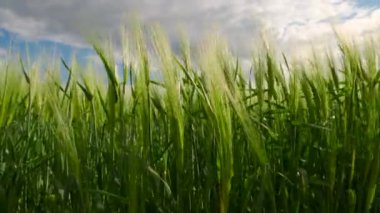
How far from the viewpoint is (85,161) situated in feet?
4.16

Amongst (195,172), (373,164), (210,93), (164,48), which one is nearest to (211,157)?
(195,172)

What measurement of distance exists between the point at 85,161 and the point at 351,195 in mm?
611

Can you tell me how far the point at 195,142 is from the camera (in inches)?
50.8

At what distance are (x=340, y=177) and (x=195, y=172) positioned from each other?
37 cm

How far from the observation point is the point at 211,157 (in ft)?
4.10

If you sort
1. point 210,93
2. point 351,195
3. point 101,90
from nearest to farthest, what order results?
point 210,93 → point 351,195 → point 101,90

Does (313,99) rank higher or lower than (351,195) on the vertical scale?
higher

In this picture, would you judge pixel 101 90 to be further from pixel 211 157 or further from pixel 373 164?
pixel 373 164

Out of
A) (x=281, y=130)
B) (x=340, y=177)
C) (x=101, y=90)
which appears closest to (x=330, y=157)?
(x=340, y=177)

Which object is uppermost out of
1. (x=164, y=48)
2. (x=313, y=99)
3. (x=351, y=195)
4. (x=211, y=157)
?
(x=164, y=48)

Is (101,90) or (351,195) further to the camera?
(101,90)

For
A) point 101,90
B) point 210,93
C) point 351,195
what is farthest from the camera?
point 101,90

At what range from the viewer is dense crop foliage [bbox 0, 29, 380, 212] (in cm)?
120

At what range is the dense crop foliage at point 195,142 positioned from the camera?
120 centimetres
